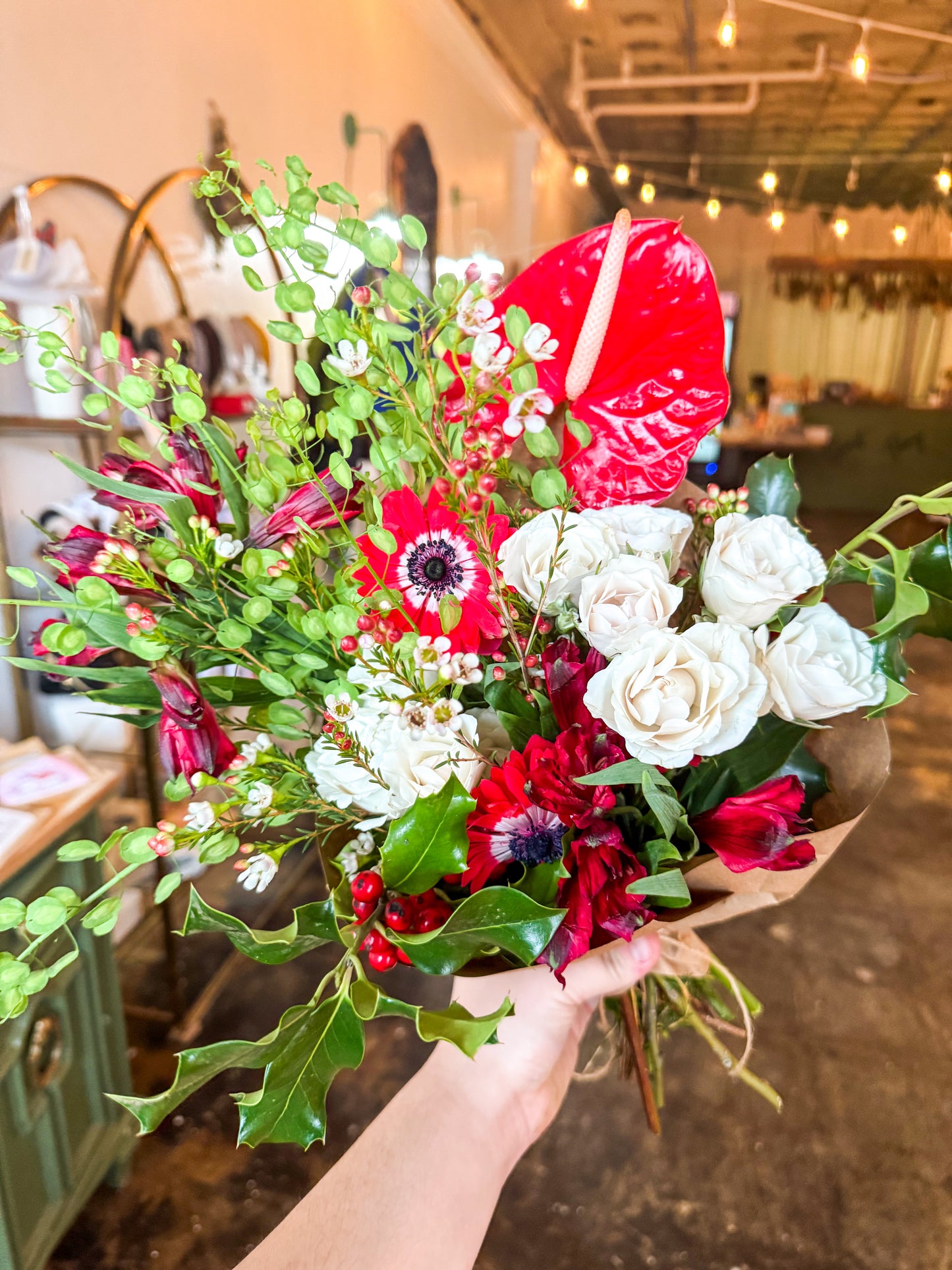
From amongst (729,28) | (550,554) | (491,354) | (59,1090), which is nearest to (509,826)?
(550,554)

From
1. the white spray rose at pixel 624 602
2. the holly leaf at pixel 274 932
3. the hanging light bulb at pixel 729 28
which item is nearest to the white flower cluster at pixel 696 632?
the white spray rose at pixel 624 602

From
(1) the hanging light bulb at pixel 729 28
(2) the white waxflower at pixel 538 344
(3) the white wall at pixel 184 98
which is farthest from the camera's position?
(1) the hanging light bulb at pixel 729 28

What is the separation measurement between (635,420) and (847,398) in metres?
8.99

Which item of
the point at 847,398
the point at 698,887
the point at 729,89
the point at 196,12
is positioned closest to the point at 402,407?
the point at 698,887

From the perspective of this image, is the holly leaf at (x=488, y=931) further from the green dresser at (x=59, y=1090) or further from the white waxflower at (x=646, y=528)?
the green dresser at (x=59, y=1090)

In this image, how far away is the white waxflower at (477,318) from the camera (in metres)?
0.45

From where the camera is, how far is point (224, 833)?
1.69 ft

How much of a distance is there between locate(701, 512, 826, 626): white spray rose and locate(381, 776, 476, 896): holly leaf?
0.20 m

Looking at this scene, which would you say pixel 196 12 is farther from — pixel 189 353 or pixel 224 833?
pixel 224 833

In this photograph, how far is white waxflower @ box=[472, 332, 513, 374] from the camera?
45cm

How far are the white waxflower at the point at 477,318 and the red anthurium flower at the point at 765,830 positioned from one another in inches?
12.5

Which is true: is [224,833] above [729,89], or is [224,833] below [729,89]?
below

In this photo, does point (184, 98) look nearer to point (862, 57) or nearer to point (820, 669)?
point (820, 669)

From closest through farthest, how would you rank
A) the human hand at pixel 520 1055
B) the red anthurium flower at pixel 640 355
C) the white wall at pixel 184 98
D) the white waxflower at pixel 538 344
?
the white waxflower at pixel 538 344 → the red anthurium flower at pixel 640 355 → the human hand at pixel 520 1055 → the white wall at pixel 184 98
